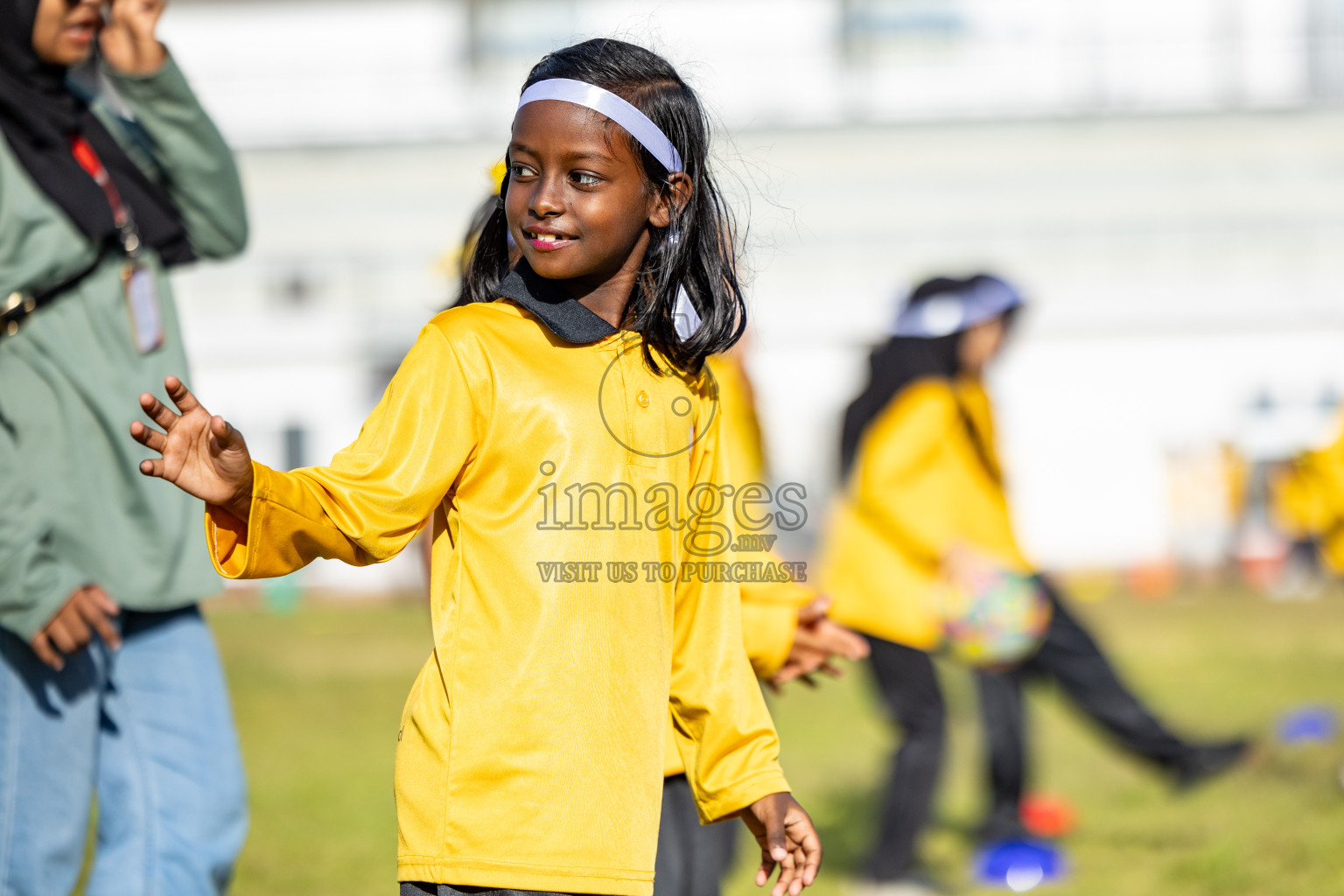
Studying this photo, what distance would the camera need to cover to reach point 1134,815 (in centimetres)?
629

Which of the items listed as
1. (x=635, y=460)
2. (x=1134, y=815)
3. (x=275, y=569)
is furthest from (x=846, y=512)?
(x=275, y=569)

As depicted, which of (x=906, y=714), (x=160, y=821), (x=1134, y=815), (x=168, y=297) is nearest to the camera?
(x=160, y=821)

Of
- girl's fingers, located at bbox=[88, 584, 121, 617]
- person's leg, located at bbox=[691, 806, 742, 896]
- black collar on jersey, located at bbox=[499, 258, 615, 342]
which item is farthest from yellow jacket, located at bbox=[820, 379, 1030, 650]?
black collar on jersey, located at bbox=[499, 258, 615, 342]

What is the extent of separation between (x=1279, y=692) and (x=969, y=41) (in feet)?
65.7

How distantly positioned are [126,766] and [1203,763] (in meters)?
3.86

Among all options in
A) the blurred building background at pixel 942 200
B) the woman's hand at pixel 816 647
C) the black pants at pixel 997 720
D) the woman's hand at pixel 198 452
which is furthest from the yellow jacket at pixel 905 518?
the blurred building background at pixel 942 200

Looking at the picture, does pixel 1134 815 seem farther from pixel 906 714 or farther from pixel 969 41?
pixel 969 41

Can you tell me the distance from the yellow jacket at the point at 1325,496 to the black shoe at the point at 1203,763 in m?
1.12

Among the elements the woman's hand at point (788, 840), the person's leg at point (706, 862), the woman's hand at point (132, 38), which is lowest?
the person's leg at point (706, 862)

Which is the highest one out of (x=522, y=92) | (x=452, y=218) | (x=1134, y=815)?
(x=452, y=218)

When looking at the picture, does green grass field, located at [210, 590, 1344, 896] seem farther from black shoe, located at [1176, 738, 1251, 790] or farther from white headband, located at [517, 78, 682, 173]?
white headband, located at [517, 78, 682, 173]

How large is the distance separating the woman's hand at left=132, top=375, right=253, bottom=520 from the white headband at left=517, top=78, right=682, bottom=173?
74cm

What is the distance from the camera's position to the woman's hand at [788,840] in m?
2.43

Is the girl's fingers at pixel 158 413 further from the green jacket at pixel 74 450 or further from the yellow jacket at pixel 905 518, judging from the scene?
the yellow jacket at pixel 905 518
